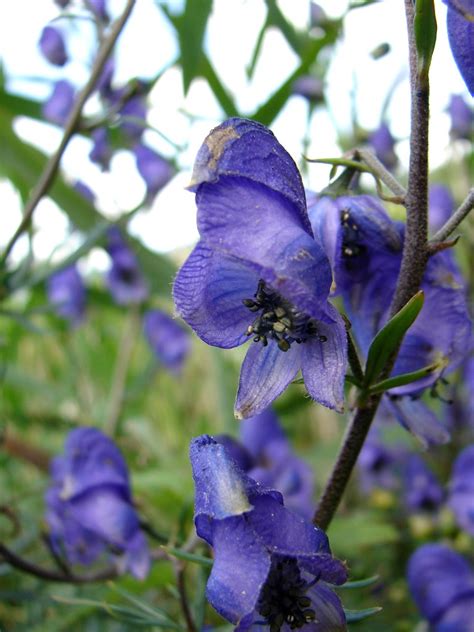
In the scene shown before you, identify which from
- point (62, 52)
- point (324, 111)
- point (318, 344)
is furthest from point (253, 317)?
point (324, 111)

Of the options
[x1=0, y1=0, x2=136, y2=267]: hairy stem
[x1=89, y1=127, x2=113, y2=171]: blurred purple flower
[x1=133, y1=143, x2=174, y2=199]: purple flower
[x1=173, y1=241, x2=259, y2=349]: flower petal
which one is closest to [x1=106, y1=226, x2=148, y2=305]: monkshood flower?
[x1=133, y1=143, x2=174, y2=199]: purple flower

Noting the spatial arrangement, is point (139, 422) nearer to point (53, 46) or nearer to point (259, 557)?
point (53, 46)

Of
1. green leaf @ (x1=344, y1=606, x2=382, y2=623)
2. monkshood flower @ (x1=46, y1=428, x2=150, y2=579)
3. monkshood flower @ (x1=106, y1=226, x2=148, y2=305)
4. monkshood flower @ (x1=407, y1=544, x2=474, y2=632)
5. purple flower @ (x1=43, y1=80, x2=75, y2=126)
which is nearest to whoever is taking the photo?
green leaf @ (x1=344, y1=606, x2=382, y2=623)

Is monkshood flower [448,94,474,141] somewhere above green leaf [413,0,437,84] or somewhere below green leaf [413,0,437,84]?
above

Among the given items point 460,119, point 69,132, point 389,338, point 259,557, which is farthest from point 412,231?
point 460,119

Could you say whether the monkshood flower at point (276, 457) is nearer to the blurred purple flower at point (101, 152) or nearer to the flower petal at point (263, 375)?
the blurred purple flower at point (101, 152)

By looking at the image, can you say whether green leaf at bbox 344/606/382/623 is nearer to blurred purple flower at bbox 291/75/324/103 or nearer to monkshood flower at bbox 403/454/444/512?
monkshood flower at bbox 403/454/444/512
